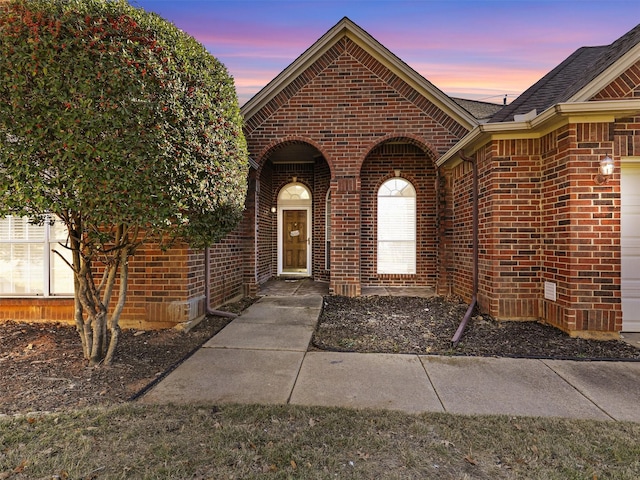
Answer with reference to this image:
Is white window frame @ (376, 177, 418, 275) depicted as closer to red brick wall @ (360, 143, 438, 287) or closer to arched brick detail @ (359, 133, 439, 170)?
red brick wall @ (360, 143, 438, 287)

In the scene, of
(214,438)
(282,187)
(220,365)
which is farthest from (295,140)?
(214,438)

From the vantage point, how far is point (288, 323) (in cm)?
498

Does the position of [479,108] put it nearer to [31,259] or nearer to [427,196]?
[427,196]

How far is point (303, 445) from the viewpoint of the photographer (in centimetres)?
210

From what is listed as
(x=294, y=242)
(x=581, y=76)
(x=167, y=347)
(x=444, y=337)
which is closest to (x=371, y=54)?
(x=581, y=76)

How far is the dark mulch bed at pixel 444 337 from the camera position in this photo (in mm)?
3861

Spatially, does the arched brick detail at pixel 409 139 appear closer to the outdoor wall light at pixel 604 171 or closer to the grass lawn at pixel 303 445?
the outdoor wall light at pixel 604 171

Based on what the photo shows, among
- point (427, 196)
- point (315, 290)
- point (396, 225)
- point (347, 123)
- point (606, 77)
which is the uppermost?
point (347, 123)

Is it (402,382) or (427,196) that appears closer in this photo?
(402,382)

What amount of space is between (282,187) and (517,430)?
29.1ft

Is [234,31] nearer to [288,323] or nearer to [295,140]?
[295,140]

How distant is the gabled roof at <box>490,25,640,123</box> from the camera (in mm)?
4250

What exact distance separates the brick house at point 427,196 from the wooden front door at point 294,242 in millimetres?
35

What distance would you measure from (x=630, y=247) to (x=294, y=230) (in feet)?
25.9
